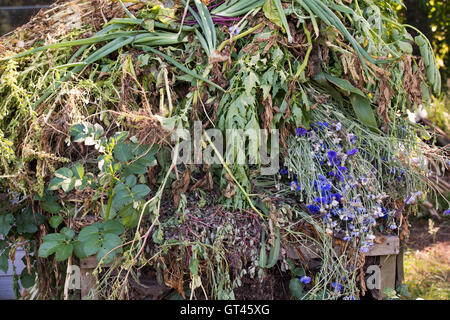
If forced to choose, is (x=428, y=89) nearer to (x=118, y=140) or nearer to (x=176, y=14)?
(x=176, y=14)

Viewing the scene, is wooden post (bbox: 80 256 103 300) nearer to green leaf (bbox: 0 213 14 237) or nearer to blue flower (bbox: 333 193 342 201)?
green leaf (bbox: 0 213 14 237)

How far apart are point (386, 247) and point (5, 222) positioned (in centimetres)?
130

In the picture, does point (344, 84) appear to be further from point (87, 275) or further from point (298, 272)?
point (87, 275)

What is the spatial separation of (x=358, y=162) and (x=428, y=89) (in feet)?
1.76

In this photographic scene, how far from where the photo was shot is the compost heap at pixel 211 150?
1387 mm

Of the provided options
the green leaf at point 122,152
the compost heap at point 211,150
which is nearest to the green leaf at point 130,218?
the compost heap at point 211,150

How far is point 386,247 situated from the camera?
1.53 m

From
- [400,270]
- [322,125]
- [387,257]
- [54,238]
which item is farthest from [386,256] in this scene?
[54,238]

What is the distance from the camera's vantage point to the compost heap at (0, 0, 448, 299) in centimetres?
139

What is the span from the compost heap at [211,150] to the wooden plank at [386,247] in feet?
0.14

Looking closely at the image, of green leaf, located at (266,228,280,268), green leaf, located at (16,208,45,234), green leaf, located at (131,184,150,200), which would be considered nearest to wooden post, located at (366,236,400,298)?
green leaf, located at (266,228,280,268)

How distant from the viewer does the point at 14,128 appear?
159 centimetres

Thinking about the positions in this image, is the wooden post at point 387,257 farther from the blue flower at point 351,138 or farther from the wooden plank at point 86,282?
the wooden plank at point 86,282

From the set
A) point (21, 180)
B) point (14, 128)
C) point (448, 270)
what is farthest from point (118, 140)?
point (448, 270)
